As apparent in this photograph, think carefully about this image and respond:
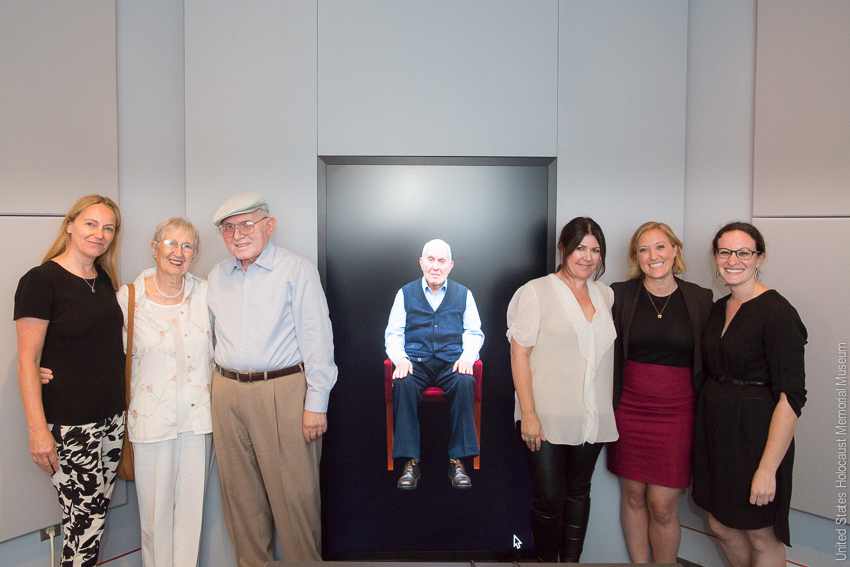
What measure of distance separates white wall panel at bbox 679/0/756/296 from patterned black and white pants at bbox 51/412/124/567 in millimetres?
3614

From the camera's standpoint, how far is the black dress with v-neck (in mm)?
2006

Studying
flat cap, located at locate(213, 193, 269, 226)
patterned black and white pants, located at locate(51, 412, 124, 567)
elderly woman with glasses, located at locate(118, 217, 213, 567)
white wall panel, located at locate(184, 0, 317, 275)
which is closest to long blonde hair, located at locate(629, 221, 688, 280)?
white wall panel, located at locate(184, 0, 317, 275)

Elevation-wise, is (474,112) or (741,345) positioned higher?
(474,112)

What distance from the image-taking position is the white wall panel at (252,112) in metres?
2.74

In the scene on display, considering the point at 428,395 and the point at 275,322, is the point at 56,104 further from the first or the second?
the point at 428,395

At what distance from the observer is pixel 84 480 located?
218cm

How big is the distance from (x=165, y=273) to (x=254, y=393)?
0.82 m

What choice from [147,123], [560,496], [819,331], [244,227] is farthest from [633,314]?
[147,123]

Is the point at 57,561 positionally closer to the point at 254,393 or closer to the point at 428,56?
the point at 254,393

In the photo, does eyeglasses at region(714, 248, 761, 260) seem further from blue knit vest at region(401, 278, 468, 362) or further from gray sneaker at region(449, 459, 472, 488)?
gray sneaker at region(449, 459, 472, 488)

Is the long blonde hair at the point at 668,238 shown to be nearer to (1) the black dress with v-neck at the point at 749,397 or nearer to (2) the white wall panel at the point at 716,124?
(1) the black dress with v-neck at the point at 749,397

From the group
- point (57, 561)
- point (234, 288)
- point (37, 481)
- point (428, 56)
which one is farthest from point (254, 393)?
point (428, 56)

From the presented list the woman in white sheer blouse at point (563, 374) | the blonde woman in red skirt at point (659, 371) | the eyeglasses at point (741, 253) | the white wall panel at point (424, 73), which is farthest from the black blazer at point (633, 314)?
the white wall panel at point (424, 73)

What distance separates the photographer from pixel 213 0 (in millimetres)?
2734
